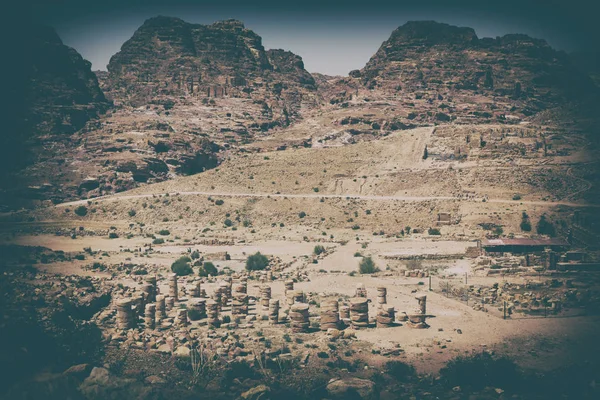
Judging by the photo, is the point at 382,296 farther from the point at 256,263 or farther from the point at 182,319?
the point at 256,263

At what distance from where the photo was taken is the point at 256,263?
5488 centimetres

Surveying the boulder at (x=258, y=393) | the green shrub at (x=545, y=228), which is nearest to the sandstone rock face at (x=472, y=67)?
the green shrub at (x=545, y=228)

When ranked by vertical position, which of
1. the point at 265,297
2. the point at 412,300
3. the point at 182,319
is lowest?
the point at 412,300

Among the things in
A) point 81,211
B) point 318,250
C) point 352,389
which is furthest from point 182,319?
point 81,211

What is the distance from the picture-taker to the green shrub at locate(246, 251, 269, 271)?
5450 centimetres

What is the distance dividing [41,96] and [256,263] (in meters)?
70.0

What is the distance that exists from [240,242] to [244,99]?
75.1m

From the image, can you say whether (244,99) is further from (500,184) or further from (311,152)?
(500,184)

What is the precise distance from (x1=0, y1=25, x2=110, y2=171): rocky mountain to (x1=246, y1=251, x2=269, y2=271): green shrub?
174ft

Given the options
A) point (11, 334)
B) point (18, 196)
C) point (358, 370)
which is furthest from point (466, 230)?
point (18, 196)

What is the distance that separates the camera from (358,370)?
31.0 metres

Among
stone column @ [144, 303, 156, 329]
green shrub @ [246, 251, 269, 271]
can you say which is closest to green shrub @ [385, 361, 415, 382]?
stone column @ [144, 303, 156, 329]

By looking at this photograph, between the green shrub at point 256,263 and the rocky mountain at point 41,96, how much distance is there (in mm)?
52903

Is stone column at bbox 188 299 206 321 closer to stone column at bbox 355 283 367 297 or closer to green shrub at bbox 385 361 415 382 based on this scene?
stone column at bbox 355 283 367 297
